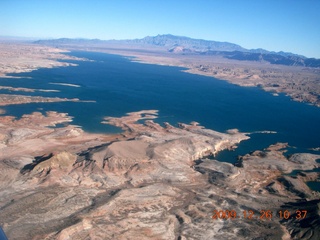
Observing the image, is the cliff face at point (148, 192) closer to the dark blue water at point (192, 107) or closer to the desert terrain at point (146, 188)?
the desert terrain at point (146, 188)

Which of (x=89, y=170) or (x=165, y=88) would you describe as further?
(x=165, y=88)

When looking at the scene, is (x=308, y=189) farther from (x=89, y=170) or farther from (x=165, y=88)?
(x=165, y=88)

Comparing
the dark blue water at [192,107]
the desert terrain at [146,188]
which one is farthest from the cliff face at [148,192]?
the dark blue water at [192,107]

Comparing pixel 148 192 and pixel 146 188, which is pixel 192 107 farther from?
pixel 148 192

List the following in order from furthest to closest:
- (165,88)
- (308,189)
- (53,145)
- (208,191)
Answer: (165,88), (53,145), (308,189), (208,191)

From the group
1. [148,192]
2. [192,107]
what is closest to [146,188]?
[148,192]

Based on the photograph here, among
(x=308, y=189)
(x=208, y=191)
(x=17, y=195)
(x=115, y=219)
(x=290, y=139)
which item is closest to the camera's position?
(x=115, y=219)

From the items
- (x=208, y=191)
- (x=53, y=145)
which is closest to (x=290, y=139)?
(x=208, y=191)
